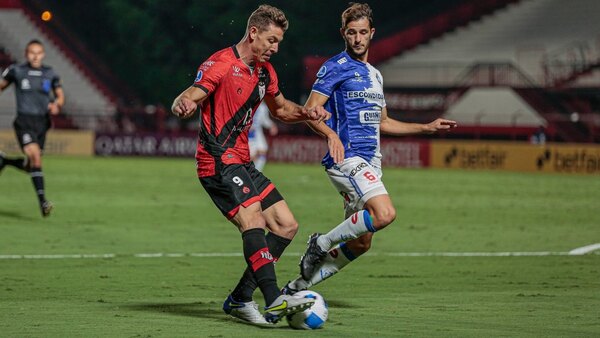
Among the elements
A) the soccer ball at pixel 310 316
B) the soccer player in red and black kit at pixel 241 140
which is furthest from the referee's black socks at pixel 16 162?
the soccer ball at pixel 310 316

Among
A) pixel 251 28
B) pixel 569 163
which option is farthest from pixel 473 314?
pixel 569 163

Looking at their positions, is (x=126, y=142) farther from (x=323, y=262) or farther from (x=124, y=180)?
(x=323, y=262)

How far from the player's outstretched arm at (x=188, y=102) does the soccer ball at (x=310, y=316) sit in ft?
4.80

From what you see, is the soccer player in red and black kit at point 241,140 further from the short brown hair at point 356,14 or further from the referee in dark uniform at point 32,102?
the referee in dark uniform at point 32,102

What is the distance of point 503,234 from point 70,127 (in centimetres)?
3375

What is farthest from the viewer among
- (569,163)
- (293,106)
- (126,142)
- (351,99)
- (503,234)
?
(126,142)

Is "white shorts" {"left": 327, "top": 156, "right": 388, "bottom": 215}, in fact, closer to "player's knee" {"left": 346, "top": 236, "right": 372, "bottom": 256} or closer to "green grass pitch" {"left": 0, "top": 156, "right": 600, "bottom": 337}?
"player's knee" {"left": 346, "top": 236, "right": 372, "bottom": 256}

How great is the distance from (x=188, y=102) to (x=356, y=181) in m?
2.07

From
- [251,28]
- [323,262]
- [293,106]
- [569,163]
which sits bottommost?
[569,163]

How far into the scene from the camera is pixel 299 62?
51.9 meters

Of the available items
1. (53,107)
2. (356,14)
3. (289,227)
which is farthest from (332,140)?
(53,107)

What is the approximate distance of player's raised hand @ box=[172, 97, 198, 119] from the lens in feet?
25.6

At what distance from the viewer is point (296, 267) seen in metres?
12.4

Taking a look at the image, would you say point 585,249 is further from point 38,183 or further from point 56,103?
point 56,103
